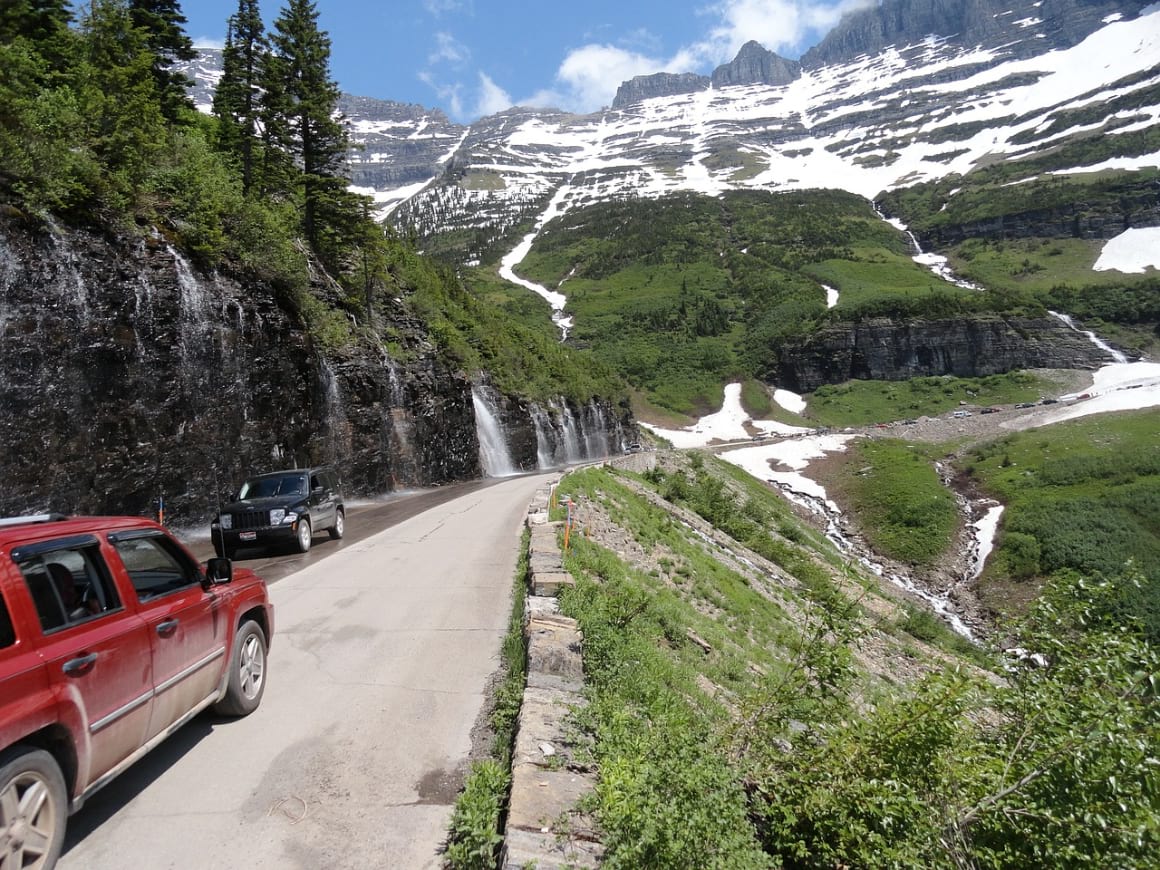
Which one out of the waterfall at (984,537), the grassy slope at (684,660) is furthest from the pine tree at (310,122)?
the waterfall at (984,537)

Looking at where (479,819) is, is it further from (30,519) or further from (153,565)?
(30,519)

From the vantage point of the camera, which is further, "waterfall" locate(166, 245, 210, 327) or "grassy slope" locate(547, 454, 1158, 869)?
"waterfall" locate(166, 245, 210, 327)

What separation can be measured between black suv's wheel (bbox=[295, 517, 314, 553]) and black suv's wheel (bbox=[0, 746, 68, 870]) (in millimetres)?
11264

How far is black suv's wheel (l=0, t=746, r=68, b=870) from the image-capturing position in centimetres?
291

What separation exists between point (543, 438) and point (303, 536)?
34.9 m

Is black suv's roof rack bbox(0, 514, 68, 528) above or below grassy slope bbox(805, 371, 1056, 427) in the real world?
above

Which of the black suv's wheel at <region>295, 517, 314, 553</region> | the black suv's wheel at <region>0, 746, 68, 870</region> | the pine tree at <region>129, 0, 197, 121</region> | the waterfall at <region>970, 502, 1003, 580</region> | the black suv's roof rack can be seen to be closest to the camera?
the black suv's wheel at <region>0, 746, 68, 870</region>

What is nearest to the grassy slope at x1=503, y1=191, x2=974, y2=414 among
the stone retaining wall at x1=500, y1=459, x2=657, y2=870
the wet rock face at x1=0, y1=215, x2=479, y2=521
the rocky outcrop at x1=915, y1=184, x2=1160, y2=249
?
the rocky outcrop at x1=915, y1=184, x2=1160, y2=249

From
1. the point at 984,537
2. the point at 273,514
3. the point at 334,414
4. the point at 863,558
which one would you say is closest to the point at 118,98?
the point at 334,414

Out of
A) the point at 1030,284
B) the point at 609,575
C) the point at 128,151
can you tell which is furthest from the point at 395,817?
the point at 1030,284

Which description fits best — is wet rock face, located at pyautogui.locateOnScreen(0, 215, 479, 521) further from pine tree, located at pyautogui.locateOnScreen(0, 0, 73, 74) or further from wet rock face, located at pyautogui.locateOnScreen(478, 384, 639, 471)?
wet rock face, located at pyautogui.locateOnScreen(478, 384, 639, 471)

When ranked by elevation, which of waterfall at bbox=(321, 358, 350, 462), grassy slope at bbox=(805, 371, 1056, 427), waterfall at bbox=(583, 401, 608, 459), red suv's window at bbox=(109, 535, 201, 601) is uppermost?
waterfall at bbox=(321, 358, 350, 462)

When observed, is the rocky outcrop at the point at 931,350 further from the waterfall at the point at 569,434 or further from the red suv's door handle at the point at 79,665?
the red suv's door handle at the point at 79,665

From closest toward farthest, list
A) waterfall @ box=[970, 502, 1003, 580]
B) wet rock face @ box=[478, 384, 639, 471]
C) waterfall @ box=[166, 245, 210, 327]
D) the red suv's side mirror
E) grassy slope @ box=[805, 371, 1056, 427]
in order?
the red suv's side mirror, waterfall @ box=[166, 245, 210, 327], waterfall @ box=[970, 502, 1003, 580], wet rock face @ box=[478, 384, 639, 471], grassy slope @ box=[805, 371, 1056, 427]
